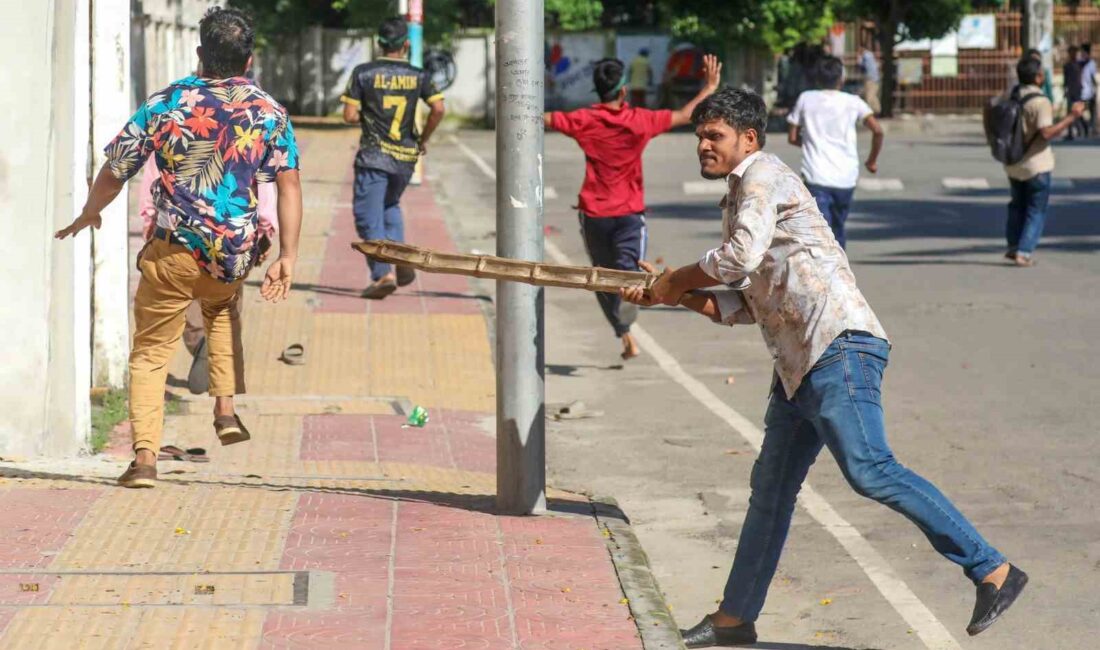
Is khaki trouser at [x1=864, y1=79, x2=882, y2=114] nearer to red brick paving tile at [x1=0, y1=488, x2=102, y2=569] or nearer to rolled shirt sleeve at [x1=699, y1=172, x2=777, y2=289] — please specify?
red brick paving tile at [x1=0, y1=488, x2=102, y2=569]

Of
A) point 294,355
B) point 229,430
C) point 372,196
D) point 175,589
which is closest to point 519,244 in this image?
point 229,430

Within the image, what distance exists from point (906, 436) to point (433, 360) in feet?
10.8

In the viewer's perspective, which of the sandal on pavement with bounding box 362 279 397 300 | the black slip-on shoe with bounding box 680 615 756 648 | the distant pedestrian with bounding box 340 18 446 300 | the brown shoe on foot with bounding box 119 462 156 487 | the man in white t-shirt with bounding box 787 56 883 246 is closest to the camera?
the black slip-on shoe with bounding box 680 615 756 648

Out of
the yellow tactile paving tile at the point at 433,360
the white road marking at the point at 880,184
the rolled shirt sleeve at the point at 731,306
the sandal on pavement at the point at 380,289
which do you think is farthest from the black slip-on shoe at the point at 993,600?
the white road marking at the point at 880,184

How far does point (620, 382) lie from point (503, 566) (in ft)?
16.1

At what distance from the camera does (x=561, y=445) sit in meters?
9.10

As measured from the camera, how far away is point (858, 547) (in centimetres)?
691

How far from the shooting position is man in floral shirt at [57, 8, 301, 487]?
6.57m

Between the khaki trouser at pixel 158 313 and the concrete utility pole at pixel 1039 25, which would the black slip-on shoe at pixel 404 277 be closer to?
the khaki trouser at pixel 158 313

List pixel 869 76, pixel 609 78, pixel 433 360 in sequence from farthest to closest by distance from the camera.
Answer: pixel 869 76
pixel 433 360
pixel 609 78

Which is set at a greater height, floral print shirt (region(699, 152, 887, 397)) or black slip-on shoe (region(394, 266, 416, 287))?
floral print shirt (region(699, 152, 887, 397))

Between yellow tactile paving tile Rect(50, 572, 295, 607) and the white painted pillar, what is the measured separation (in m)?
3.82

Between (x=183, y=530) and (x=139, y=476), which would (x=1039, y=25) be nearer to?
(x=139, y=476)

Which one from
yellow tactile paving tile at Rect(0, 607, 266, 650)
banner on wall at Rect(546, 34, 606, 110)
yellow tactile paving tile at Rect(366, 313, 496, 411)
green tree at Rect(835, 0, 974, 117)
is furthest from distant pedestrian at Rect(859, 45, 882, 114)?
yellow tactile paving tile at Rect(0, 607, 266, 650)
